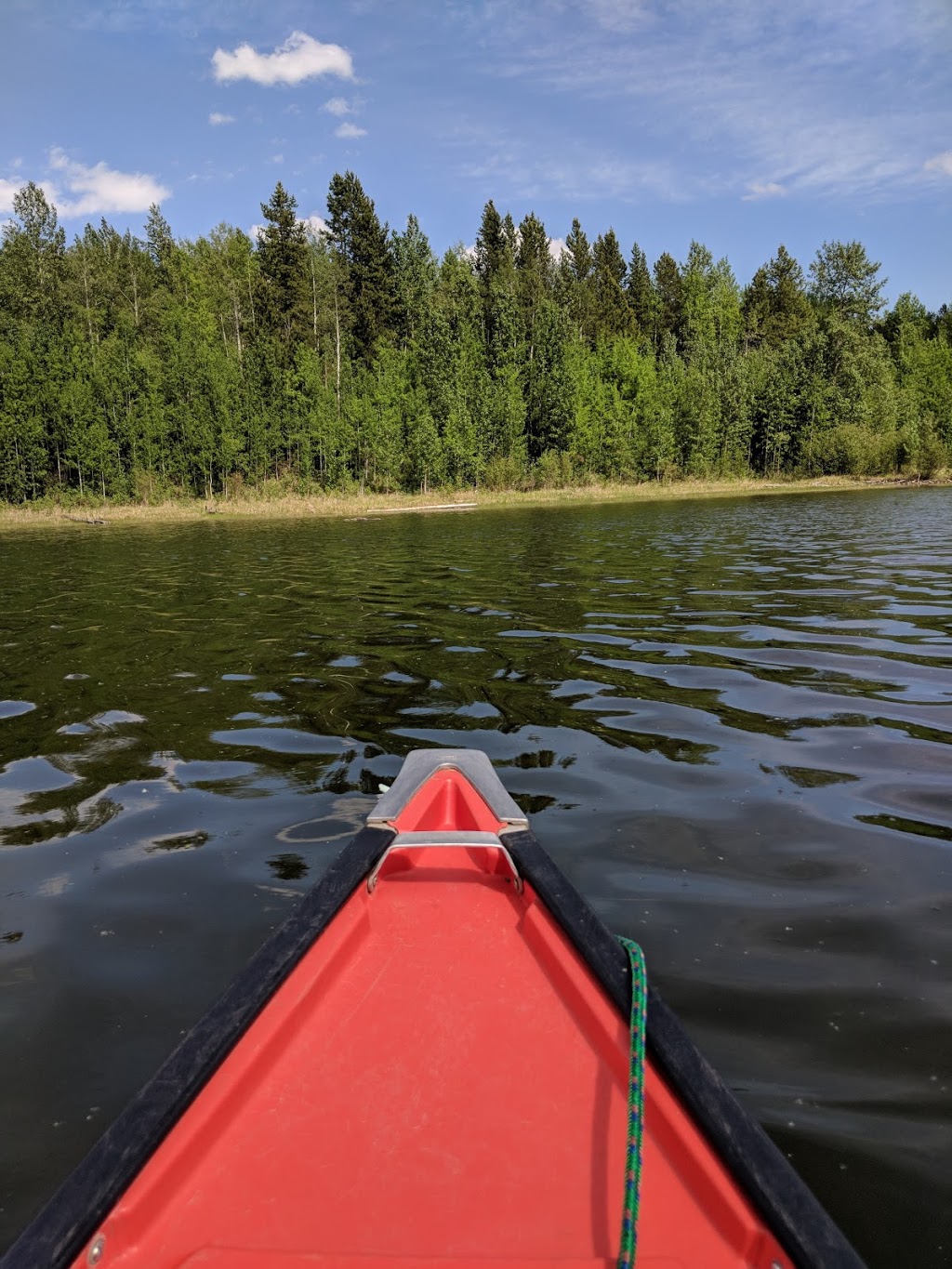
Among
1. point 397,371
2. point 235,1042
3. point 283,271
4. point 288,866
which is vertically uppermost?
point 283,271

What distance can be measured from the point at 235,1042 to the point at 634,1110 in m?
0.96

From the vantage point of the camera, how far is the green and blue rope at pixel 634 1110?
1321 mm

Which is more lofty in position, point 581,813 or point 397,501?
point 397,501

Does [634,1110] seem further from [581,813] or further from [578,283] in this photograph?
[578,283]

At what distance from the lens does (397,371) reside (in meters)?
51.6

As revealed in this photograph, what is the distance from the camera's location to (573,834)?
3961 mm

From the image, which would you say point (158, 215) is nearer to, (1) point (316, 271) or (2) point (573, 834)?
(1) point (316, 271)

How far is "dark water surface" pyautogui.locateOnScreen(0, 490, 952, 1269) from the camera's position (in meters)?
2.28

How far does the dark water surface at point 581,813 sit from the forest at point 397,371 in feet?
130

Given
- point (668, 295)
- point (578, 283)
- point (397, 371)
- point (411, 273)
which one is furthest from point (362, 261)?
point (668, 295)

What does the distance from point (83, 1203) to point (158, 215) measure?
247ft

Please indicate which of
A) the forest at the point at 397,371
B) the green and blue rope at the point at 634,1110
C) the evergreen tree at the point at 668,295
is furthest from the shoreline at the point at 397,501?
the green and blue rope at the point at 634,1110

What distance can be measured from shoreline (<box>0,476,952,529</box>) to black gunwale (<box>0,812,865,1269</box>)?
37.0m

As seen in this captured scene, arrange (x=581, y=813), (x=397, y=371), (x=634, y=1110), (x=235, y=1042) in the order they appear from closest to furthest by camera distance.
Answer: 1. (x=634, y=1110)
2. (x=235, y=1042)
3. (x=581, y=813)
4. (x=397, y=371)
